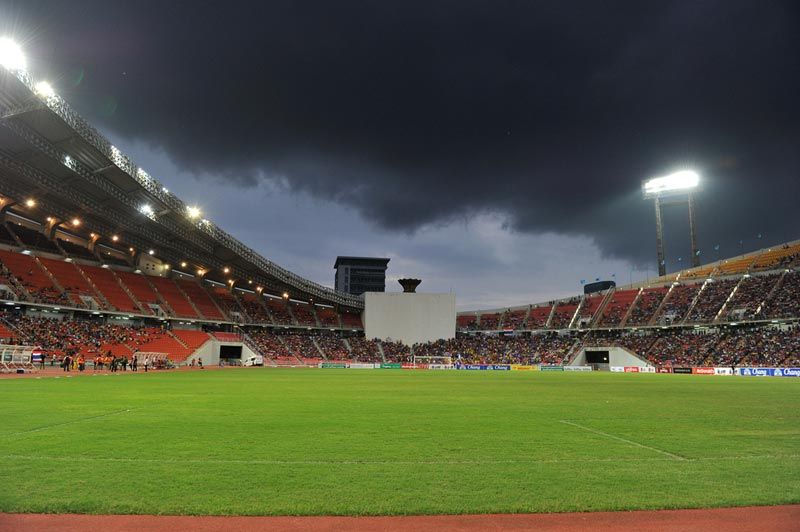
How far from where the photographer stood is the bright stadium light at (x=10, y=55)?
94.9 feet

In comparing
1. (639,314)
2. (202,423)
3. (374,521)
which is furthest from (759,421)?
(639,314)

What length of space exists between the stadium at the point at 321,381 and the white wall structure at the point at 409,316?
0.39 m

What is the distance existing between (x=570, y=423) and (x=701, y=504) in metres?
6.00

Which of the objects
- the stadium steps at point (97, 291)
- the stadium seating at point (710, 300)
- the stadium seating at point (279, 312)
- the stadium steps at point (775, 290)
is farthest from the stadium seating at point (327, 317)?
the stadium steps at point (775, 290)

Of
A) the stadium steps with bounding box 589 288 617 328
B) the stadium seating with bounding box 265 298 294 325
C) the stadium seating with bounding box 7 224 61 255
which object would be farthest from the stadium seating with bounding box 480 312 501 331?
the stadium seating with bounding box 7 224 61 255

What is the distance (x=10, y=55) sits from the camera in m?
29.5

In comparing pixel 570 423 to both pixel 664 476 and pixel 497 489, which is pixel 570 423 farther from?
pixel 497 489

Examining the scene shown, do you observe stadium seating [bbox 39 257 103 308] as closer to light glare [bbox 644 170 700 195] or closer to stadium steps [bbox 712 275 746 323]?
stadium steps [bbox 712 275 746 323]

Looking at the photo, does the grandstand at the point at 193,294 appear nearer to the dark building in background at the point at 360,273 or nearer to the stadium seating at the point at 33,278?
the stadium seating at the point at 33,278

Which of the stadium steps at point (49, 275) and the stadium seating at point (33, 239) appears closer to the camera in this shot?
the stadium steps at point (49, 275)

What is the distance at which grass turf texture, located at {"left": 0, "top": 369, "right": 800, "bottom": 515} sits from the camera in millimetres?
5039

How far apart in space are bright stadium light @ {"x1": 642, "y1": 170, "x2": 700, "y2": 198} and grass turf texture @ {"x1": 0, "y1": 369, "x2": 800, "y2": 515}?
79560 mm

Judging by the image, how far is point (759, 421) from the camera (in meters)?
11.4

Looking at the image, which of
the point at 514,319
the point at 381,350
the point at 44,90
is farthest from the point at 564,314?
the point at 44,90
